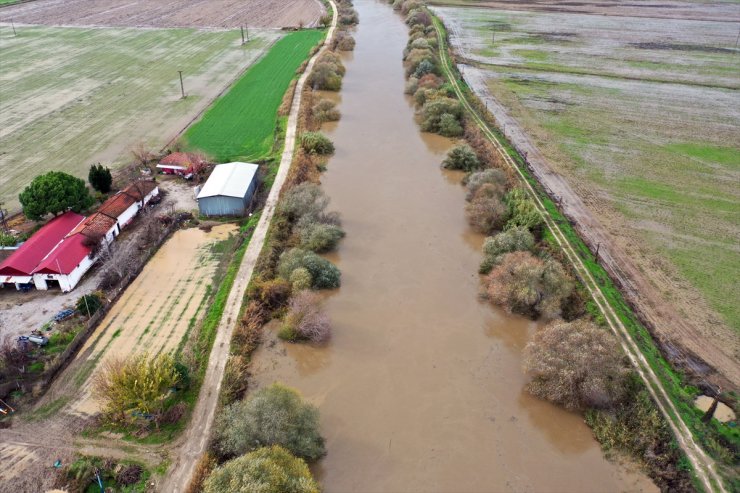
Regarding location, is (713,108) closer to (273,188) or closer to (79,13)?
(273,188)

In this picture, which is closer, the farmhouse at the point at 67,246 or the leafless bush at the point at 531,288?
the leafless bush at the point at 531,288

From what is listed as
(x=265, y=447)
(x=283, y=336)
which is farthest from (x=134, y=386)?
(x=283, y=336)

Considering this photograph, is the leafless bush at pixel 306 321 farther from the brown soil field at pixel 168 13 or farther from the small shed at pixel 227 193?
the brown soil field at pixel 168 13

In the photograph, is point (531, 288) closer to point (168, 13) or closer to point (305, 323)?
point (305, 323)

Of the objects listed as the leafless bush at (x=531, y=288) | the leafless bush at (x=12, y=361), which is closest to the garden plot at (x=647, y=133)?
the leafless bush at (x=531, y=288)

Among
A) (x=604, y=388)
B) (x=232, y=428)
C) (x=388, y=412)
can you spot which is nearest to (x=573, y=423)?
(x=604, y=388)

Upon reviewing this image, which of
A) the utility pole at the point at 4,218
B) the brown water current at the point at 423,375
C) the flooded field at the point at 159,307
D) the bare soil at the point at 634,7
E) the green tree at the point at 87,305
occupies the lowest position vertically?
the brown water current at the point at 423,375
